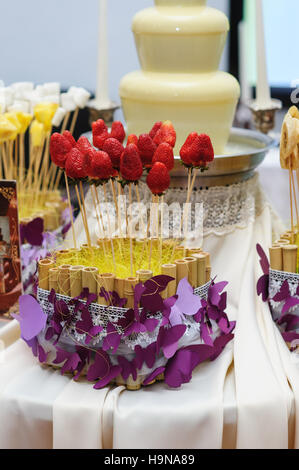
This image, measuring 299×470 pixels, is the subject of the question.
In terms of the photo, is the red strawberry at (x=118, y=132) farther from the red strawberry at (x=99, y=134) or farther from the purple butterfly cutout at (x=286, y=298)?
the purple butterfly cutout at (x=286, y=298)

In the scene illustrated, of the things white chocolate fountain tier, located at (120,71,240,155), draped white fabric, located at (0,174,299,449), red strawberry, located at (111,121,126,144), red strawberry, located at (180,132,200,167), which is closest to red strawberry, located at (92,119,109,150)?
red strawberry, located at (111,121,126,144)

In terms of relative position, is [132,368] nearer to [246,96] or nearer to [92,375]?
[92,375]

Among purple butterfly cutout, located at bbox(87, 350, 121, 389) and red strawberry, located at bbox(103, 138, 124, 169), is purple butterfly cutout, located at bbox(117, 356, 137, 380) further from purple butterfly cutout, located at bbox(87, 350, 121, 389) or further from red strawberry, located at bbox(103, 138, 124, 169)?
red strawberry, located at bbox(103, 138, 124, 169)

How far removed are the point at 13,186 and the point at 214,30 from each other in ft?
1.67

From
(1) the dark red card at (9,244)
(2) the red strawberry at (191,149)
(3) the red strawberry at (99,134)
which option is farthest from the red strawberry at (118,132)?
(1) the dark red card at (9,244)

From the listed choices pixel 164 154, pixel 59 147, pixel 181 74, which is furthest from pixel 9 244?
pixel 181 74

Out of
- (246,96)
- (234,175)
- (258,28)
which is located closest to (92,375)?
(234,175)

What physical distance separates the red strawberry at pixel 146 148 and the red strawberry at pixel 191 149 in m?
0.05

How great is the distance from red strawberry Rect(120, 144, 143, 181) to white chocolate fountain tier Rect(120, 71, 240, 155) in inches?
14.0

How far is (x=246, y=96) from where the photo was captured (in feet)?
8.98

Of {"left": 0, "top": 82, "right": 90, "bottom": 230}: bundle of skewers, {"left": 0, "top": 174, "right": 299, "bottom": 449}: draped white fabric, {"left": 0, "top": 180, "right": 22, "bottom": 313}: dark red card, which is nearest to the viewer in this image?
{"left": 0, "top": 174, "right": 299, "bottom": 449}: draped white fabric

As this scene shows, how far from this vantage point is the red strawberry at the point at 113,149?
2.90ft

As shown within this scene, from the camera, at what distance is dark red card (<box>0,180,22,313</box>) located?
1.09 metres

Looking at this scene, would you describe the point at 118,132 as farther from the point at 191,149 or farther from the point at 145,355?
the point at 145,355
